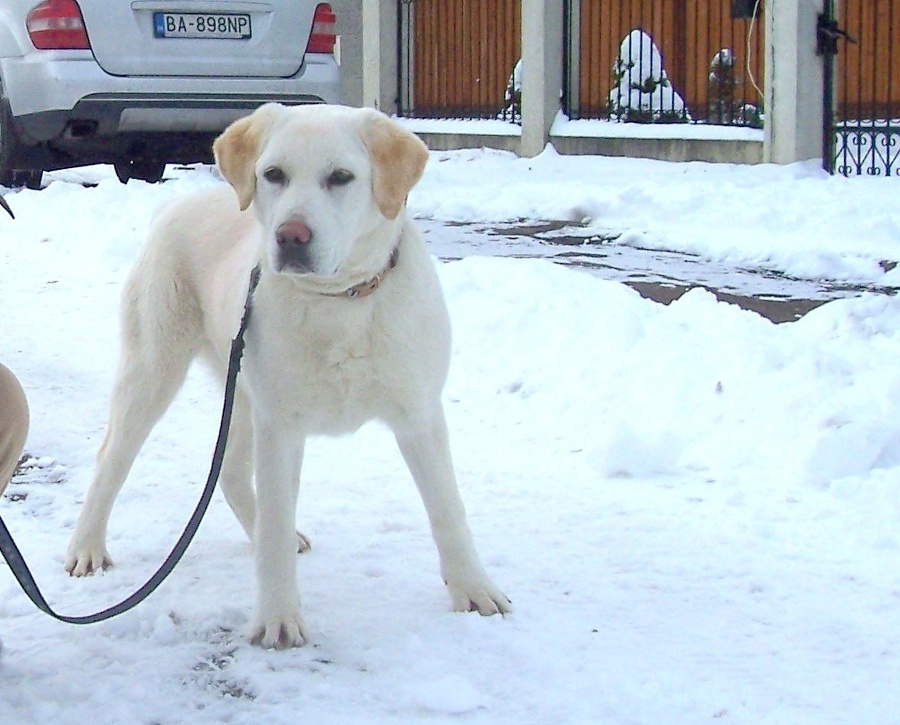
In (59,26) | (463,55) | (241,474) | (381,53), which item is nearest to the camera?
(241,474)

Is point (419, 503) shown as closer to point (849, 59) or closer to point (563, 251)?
point (563, 251)

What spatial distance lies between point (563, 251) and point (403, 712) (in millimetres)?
5382

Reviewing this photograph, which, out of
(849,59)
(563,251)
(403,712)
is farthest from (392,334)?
(849,59)

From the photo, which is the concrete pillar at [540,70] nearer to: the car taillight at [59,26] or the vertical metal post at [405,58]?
the vertical metal post at [405,58]

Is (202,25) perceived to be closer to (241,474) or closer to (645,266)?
(645,266)

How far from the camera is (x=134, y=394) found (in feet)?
11.8

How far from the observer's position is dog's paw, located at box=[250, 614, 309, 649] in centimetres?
296

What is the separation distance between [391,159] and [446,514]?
0.89m

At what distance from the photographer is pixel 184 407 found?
520 centimetres

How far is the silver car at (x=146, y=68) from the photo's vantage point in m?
9.01

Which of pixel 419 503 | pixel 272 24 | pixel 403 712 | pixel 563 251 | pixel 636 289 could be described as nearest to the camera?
pixel 403 712

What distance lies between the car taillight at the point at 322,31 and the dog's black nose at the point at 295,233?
23.6 feet

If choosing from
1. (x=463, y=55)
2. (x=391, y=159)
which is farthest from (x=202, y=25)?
(x=463, y=55)

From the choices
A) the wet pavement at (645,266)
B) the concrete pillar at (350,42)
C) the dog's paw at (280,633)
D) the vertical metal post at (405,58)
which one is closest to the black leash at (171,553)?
the dog's paw at (280,633)
